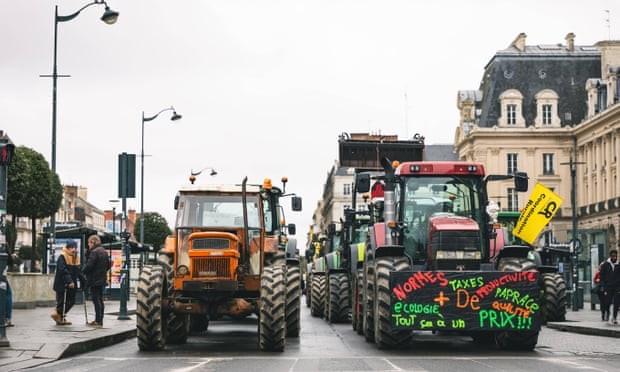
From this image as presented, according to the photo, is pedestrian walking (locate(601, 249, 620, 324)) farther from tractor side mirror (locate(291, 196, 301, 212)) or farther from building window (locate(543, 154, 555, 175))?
building window (locate(543, 154, 555, 175))

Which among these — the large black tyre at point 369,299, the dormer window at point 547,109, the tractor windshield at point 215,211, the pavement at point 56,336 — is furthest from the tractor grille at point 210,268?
the dormer window at point 547,109

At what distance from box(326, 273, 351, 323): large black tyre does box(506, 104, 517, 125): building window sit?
234 feet

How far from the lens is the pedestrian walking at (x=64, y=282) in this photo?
22.8m

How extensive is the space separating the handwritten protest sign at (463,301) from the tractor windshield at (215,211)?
314 cm

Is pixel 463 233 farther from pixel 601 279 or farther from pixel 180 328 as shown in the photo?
pixel 601 279

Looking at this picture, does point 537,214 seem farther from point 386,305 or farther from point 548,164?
point 548,164

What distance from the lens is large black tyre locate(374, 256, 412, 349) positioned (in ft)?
58.5

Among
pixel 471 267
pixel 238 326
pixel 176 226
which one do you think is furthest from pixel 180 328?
pixel 238 326

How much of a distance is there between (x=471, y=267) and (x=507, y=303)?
3.49ft

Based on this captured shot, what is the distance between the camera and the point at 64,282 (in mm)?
22859

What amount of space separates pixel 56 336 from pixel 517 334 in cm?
807

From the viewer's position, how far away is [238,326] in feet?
92.6

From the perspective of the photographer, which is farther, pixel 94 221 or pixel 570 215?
pixel 94 221

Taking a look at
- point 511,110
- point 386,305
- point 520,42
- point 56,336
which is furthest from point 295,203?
point 520,42
